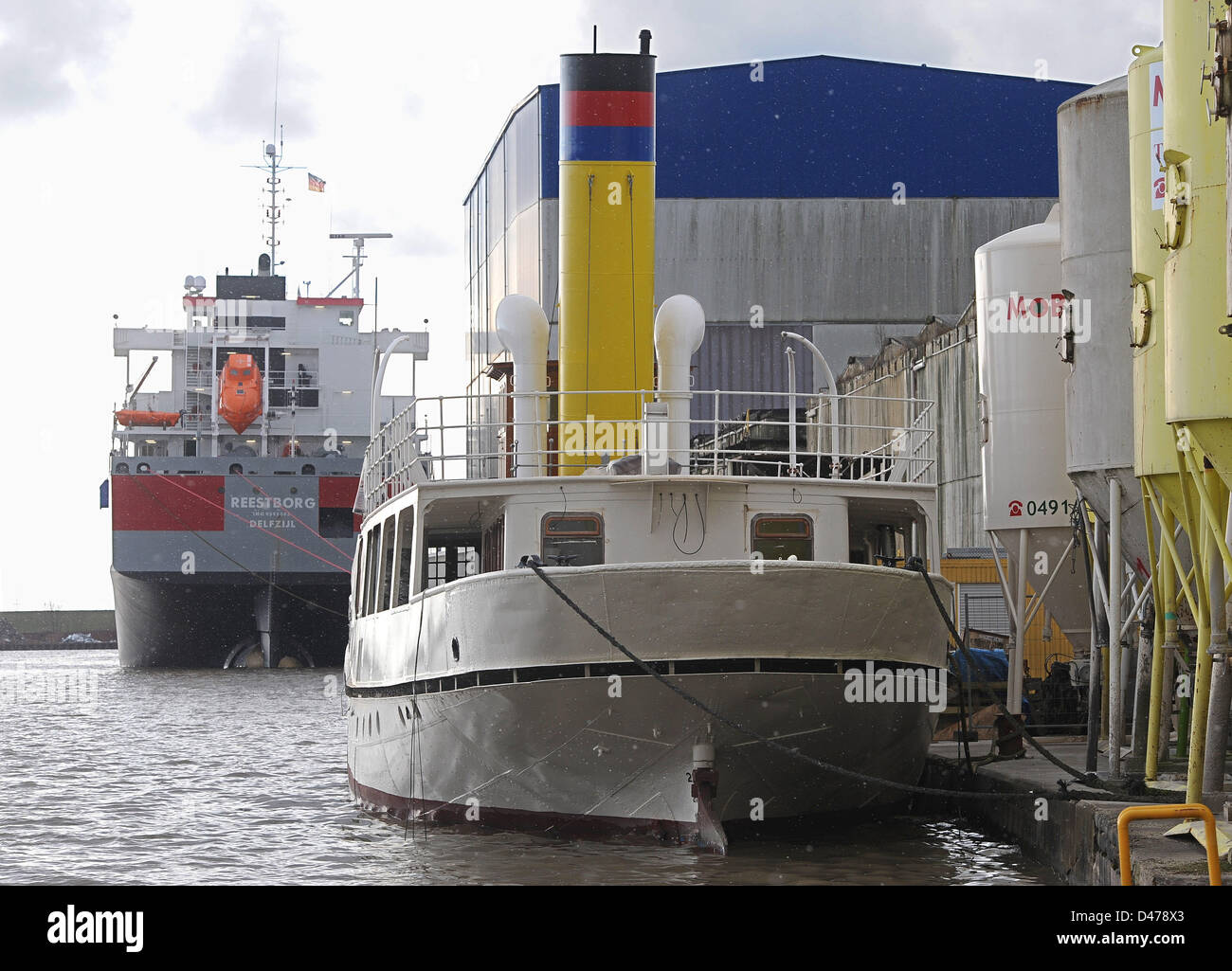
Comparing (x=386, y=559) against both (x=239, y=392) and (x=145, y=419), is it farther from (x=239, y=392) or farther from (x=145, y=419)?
(x=145, y=419)

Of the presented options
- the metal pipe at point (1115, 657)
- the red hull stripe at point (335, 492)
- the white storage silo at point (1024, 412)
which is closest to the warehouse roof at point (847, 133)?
the red hull stripe at point (335, 492)

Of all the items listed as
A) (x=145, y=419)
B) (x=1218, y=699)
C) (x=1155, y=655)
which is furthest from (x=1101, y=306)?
(x=145, y=419)

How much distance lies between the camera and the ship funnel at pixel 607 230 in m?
13.9

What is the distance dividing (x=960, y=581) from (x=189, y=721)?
14.8m

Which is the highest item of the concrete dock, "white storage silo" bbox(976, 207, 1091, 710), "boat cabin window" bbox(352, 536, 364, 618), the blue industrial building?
the blue industrial building

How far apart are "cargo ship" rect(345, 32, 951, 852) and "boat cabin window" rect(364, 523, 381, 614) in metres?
0.86

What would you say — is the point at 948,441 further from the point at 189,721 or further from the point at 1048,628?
the point at 189,721

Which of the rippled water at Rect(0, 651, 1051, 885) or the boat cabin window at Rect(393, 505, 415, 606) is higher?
the boat cabin window at Rect(393, 505, 415, 606)

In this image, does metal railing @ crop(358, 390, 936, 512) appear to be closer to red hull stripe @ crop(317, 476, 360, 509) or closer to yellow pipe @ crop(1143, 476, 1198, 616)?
yellow pipe @ crop(1143, 476, 1198, 616)

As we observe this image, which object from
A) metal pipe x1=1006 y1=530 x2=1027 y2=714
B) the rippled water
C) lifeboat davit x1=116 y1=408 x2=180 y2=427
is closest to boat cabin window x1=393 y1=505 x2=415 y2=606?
the rippled water

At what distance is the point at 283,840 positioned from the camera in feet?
46.0

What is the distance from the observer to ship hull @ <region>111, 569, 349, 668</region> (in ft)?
149
